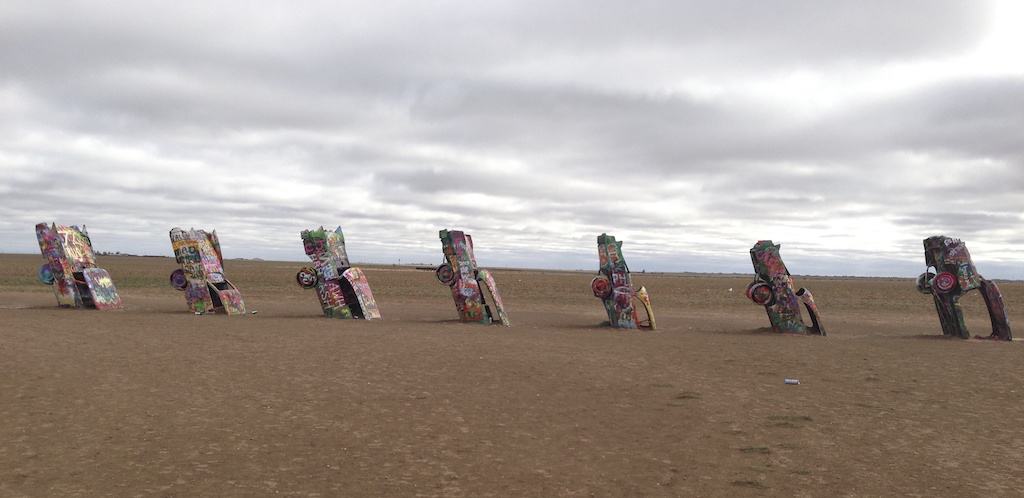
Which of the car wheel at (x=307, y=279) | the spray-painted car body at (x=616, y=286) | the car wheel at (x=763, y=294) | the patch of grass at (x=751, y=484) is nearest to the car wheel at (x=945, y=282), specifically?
the car wheel at (x=763, y=294)

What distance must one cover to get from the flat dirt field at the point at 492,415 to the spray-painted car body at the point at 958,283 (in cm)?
151

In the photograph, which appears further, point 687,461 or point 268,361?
point 268,361

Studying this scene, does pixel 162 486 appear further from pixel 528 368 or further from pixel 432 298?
pixel 432 298

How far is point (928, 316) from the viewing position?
3084cm

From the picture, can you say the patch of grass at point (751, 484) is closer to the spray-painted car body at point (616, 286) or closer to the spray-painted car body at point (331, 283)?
the spray-painted car body at point (616, 286)

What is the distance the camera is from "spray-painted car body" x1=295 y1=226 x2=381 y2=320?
23.3 meters

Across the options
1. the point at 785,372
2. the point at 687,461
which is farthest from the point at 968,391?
the point at 687,461

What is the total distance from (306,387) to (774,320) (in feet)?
50.8

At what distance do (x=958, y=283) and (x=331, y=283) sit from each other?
62.4 feet

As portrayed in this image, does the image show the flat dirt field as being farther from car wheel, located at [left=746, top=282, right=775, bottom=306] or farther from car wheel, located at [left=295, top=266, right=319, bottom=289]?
car wheel, located at [left=295, top=266, right=319, bottom=289]

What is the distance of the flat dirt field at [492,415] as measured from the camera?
22.5 ft

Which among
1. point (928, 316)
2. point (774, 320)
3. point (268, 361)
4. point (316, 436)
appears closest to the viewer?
point (316, 436)

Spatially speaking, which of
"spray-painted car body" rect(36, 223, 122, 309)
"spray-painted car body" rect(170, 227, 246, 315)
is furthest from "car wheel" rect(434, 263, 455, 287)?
"spray-painted car body" rect(36, 223, 122, 309)

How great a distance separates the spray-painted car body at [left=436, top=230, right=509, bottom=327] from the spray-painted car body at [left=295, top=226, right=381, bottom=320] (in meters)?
2.82
